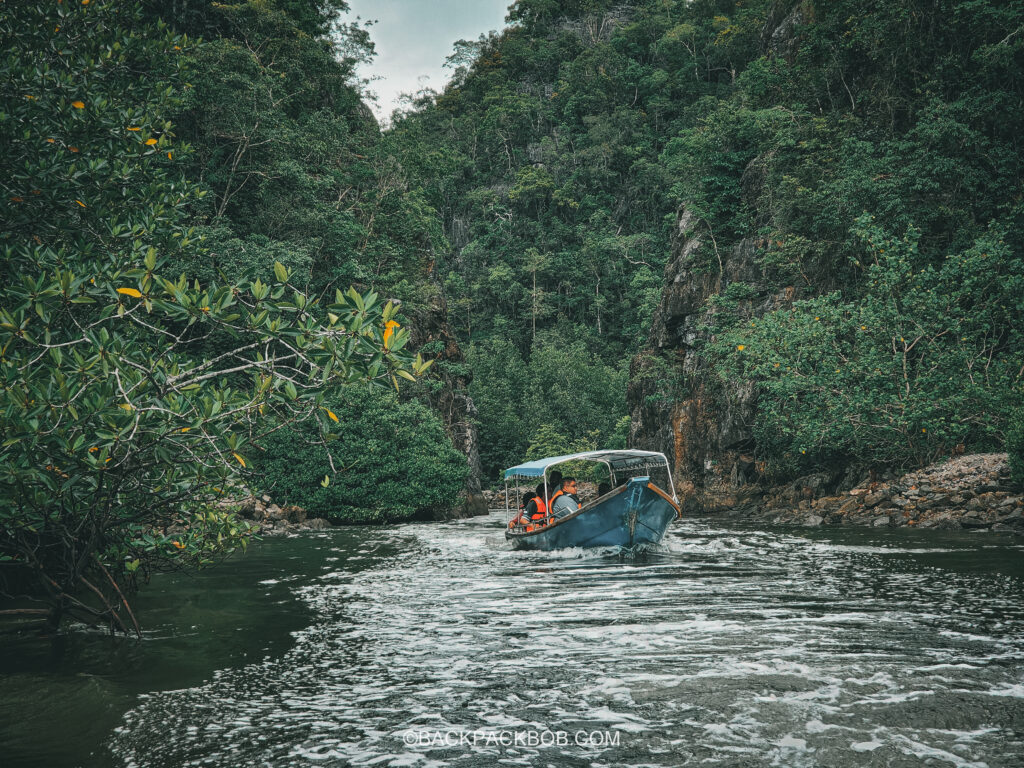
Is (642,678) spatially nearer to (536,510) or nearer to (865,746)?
(865,746)

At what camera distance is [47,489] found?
18.4 feet

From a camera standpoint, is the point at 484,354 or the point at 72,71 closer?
the point at 72,71

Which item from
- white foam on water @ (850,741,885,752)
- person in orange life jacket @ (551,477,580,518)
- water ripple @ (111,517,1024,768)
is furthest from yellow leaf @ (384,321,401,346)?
person in orange life jacket @ (551,477,580,518)

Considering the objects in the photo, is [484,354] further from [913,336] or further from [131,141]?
[131,141]

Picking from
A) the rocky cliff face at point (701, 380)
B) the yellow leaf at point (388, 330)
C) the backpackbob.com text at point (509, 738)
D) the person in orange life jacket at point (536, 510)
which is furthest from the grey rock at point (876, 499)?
the yellow leaf at point (388, 330)

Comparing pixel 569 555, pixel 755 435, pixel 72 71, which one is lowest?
pixel 569 555

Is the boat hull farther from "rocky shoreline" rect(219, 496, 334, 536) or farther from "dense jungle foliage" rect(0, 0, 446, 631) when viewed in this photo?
"rocky shoreline" rect(219, 496, 334, 536)

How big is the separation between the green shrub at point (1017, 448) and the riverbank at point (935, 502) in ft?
1.48

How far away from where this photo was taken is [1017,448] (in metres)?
14.4

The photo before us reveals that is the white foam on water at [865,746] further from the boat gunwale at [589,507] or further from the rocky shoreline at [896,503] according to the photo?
the rocky shoreline at [896,503]

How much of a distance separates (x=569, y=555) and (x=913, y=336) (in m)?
12.1

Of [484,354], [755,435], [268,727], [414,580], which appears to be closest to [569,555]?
[414,580]

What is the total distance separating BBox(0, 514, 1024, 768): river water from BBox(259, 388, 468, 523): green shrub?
1608 centimetres

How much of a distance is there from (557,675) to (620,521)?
7.08 m
